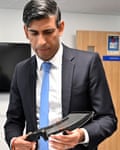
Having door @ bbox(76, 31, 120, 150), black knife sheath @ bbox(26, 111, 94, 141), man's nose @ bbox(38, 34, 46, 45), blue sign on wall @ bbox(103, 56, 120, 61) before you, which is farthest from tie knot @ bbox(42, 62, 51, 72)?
blue sign on wall @ bbox(103, 56, 120, 61)

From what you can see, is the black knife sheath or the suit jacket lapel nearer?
the black knife sheath

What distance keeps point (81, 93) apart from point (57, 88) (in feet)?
0.36

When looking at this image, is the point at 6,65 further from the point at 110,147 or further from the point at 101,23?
the point at 110,147

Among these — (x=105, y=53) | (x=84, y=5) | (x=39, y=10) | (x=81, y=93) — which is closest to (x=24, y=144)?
(x=81, y=93)

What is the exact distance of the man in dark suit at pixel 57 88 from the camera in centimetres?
96

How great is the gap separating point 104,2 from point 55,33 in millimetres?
2318

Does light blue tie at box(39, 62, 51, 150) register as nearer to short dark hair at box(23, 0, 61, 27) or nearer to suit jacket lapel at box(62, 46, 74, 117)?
suit jacket lapel at box(62, 46, 74, 117)

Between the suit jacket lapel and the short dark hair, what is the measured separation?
0.16 m

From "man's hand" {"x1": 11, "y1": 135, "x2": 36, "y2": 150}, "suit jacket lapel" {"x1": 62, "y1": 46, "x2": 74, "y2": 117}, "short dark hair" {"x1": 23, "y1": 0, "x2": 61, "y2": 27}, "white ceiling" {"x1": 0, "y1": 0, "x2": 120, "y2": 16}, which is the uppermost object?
"short dark hair" {"x1": 23, "y1": 0, "x2": 61, "y2": 27}

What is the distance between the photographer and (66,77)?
3.47 feet

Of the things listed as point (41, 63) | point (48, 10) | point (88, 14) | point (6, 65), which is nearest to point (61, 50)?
point (41, 63)

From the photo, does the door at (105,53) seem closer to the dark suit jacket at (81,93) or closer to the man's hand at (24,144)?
the dark suit jacket at (81,93)

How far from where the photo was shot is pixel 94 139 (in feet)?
3.16

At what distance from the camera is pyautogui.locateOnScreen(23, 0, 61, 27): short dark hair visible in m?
0.96
